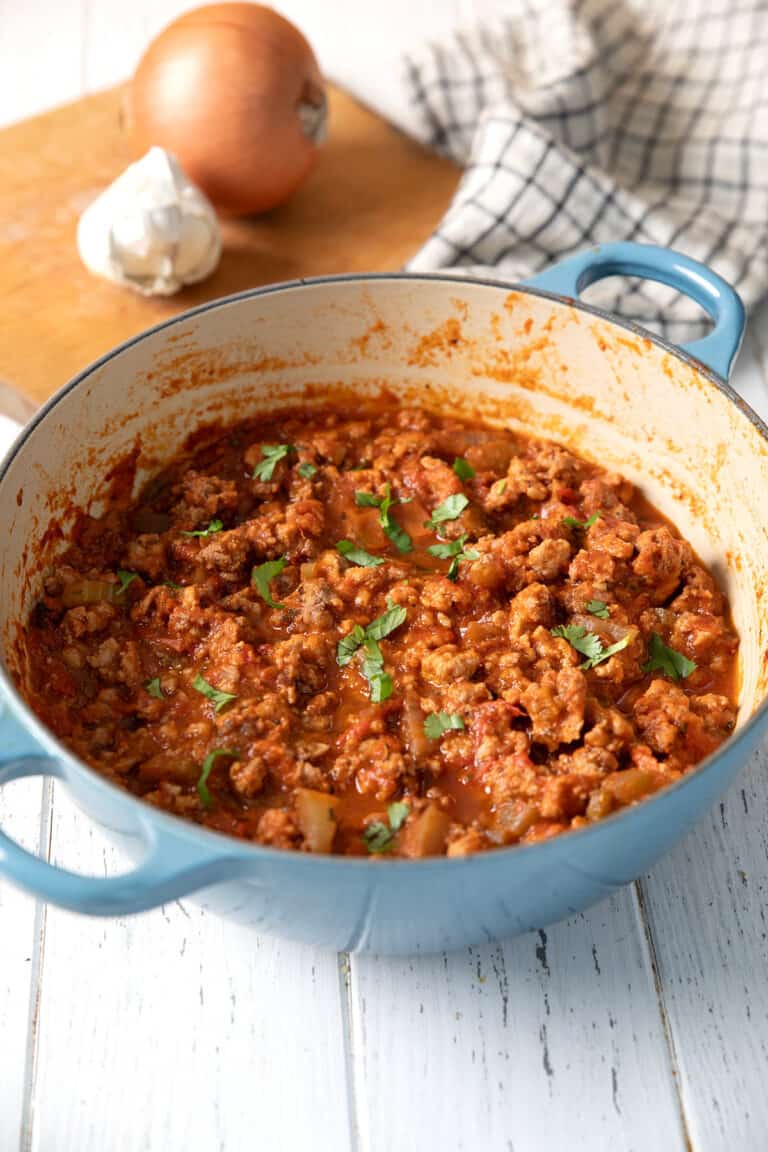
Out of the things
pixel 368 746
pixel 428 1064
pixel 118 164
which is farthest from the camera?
pixel 118 164

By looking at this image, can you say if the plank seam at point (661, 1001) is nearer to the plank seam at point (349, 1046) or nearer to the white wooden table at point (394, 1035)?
the white wooden table at point (394, 1035)

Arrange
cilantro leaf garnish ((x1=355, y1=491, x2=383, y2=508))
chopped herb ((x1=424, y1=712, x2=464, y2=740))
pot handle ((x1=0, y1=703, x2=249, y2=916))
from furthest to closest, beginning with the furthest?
cilantro leaf garnish ((x1=355, y1=491, x2=383, y2=508)) → chopped herb ((x1=424, y1=712, x2=464, y2=740)) → pot handle ((x1=0, y1=703, x2=249, y2=916))

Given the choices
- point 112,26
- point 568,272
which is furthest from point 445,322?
point 112,26

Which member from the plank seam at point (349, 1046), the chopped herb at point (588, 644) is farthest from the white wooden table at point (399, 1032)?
the chopped herb at point (588, 644)

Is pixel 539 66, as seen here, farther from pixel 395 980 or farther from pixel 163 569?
pixel 395 980

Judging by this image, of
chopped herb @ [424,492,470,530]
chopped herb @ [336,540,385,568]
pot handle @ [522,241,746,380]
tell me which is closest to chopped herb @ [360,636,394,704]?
chopped herb @ [336,540,385,568]

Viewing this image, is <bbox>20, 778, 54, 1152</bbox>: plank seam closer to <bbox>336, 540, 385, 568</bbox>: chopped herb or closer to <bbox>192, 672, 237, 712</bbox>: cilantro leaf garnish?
<bbox>192, 672, 237, 712</bbox>: cilantro leaf garnish
